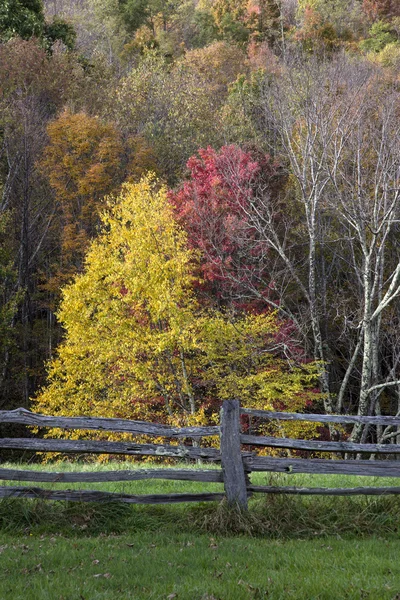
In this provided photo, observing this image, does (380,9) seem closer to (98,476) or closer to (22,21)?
(22,21)

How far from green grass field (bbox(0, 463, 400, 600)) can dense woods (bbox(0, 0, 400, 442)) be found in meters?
12.0

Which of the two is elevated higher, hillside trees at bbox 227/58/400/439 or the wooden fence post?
hillside trees at bbox 227/58/400/439

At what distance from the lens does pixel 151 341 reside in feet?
66.2

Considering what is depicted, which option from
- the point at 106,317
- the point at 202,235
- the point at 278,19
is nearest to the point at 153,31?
the point at 278,19

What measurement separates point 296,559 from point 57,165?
2600 centimetres

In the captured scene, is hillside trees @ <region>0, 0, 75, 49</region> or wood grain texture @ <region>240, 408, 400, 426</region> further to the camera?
hillside trees @ <region>0, 0, 75, 49</region>

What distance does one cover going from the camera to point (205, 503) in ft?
25.6

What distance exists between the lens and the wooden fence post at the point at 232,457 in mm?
7562

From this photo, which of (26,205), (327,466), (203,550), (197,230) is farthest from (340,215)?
(203,550)

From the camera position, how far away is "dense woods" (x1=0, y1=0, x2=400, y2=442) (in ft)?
68.1

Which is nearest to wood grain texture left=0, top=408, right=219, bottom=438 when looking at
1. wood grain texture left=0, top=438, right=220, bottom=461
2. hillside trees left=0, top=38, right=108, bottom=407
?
wood grain texture left=0, top=438, right=220, bottom=461

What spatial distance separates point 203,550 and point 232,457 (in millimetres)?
1453

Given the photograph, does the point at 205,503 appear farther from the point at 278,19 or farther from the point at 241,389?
the point at 278,19

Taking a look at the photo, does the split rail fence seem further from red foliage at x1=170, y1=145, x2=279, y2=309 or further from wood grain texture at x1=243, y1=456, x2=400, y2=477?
red foliage at x1=170, y1=145, x2=279, y2=309
